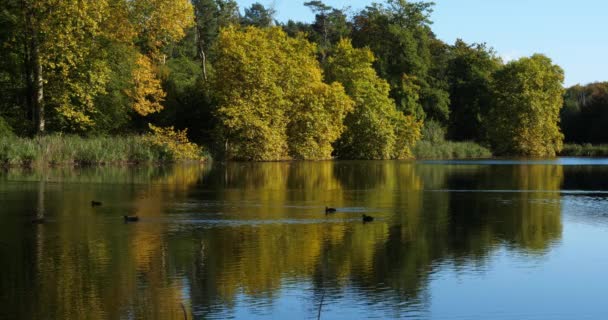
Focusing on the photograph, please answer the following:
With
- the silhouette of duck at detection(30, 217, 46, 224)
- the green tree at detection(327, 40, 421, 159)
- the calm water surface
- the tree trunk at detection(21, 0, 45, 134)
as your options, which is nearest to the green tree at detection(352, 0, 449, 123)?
the green tree at detection(327, 40, 421, 159)

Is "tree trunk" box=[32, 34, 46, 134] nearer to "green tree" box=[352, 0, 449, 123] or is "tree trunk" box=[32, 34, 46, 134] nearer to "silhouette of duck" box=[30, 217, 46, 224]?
"silhouette of duck" box=[30, 217, 46, 224]

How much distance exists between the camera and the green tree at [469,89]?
303 feet

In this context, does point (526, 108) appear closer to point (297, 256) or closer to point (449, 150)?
point (449, 150)

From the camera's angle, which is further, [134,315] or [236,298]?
[236,298]

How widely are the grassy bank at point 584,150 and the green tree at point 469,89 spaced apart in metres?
10.2

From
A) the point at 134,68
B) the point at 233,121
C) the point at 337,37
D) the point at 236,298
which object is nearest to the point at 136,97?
the point at 134,68

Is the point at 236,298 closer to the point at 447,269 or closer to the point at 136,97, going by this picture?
the point at 447,269

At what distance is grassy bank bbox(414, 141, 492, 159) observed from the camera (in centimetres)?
7631

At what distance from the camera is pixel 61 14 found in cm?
4588

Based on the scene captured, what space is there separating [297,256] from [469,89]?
81.4 m

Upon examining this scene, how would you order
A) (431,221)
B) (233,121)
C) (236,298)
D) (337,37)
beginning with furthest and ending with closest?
(337,37)
(233,121)
(431,221)
(236,298)

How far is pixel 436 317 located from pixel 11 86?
45.0 m

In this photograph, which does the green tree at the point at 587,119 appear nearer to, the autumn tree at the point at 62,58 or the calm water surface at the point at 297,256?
the autumn tree at the point at 62,58

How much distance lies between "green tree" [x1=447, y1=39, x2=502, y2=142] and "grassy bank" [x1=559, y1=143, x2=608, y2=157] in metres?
10.2
